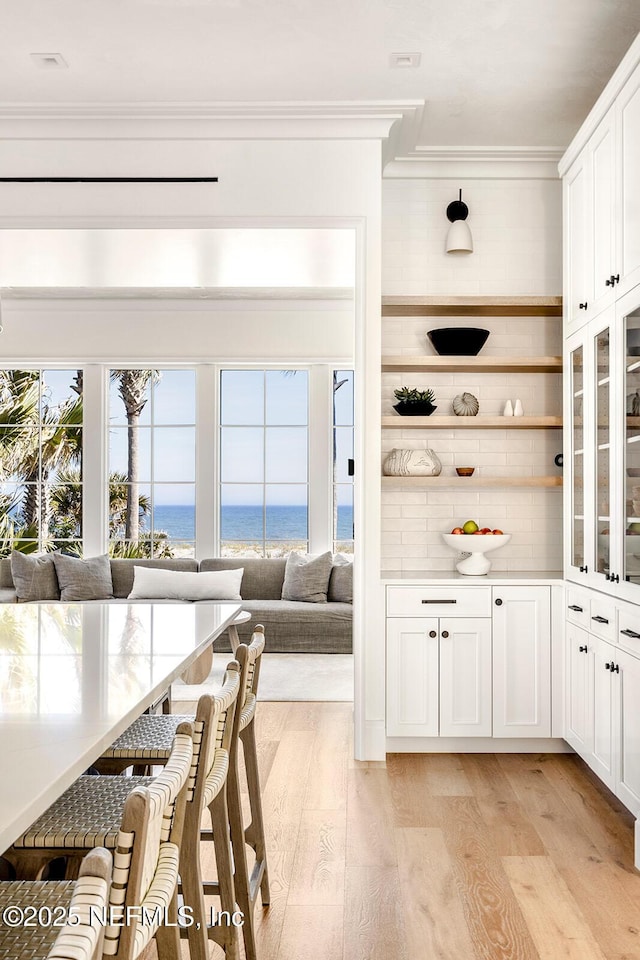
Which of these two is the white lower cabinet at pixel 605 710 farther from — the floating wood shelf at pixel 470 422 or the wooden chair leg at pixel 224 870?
the wooden chair leg at pixel 224 870

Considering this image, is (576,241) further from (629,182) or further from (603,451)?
(603,451)

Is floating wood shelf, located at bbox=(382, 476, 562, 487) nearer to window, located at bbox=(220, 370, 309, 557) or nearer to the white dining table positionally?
the white dining table

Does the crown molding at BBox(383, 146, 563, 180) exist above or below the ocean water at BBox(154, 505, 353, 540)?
above

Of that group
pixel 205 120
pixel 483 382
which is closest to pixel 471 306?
pixel 483 382

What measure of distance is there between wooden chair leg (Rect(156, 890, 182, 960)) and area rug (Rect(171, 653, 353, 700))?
3422mm

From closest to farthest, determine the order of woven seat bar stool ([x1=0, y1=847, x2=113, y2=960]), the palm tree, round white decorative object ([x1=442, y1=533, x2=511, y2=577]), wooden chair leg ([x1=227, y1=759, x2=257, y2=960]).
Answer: woven seat bar stool ([x1=0, y1=847, x2=113, y2=960])
wooden chair leg ([x1=227, y1=759, x2=257, y2=960])
round white decorative object ([x1=442, y1=533, x2=511, y2=577])
the palm tree

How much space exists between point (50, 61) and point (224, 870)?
322 cm

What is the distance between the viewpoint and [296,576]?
6773 mm

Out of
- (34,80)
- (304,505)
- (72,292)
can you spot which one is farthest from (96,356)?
(34,80)

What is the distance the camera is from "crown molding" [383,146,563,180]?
419 centimetres

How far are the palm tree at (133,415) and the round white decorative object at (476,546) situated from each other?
4161 mm

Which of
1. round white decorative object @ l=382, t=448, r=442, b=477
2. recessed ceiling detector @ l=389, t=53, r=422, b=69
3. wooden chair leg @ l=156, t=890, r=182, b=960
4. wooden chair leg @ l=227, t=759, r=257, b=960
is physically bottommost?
wooden chair leg @ l=227, t=759, r=257, b=960

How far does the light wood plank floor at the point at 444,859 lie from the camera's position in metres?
2.23

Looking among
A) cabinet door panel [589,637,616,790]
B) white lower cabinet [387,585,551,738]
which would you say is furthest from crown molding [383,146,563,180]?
cabinet door panel [589,637,616,790]
